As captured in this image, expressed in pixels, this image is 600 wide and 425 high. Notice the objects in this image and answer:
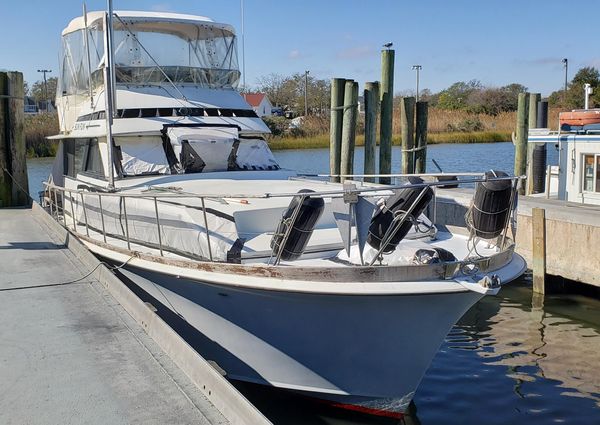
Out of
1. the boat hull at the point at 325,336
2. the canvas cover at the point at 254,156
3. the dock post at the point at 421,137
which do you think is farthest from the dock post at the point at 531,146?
the boat hull at the point at 325,336

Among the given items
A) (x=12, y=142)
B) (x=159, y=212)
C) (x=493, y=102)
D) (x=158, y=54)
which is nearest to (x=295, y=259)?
(x=159, y=212)

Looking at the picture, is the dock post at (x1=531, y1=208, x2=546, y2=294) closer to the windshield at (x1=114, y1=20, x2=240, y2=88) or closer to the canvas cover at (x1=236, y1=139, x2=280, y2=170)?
the canvas cover at (x1=236, y1=139, x2=280, y2=170)

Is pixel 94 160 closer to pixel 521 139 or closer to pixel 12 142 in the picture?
pixel 12 142

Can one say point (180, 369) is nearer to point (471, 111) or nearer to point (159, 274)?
point (159, 274)

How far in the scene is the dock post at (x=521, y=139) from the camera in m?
14.6

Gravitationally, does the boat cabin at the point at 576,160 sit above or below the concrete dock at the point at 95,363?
above

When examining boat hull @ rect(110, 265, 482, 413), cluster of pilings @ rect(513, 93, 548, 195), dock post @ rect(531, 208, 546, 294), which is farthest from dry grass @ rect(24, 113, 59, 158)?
boat hull @ rect(110, 265, 482, 413)

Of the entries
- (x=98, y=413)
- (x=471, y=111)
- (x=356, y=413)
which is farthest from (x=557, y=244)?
(x=471, y=111)

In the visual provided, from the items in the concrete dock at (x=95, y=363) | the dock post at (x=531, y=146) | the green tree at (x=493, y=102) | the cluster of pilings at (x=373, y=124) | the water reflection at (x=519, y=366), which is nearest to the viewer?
the concrete dock at (x=95, y=363)

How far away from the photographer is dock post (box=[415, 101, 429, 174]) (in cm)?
1553

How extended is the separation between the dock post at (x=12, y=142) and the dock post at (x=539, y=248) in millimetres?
10386

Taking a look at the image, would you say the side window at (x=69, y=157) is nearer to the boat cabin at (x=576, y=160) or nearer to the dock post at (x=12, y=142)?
the dock post at (x=12, y=142)

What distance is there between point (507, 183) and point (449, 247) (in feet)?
3.42

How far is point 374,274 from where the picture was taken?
549 cm
